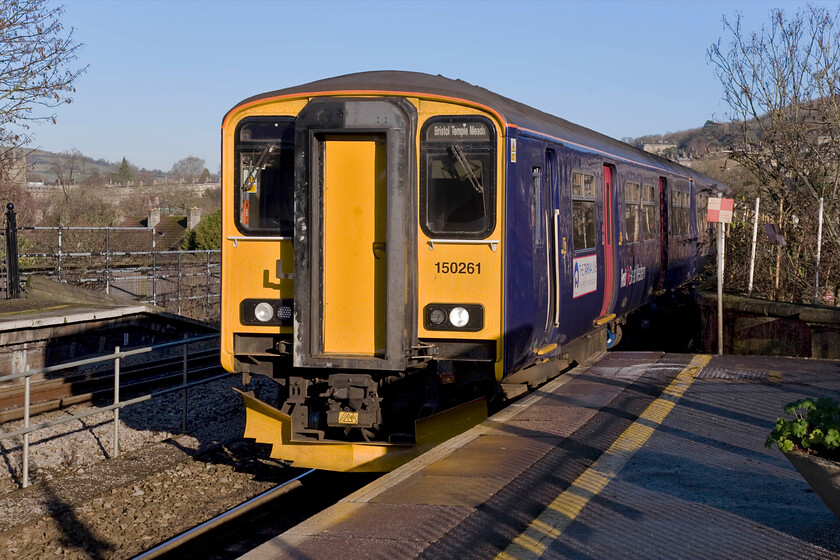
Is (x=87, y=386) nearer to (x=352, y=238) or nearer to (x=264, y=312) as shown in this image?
(x=264, y=312)

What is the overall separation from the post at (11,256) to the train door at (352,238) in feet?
36.7

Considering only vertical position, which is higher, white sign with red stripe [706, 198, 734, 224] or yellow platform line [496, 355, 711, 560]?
white sign with red stripe [706, 198, 734, 224]

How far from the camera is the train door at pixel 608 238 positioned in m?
11.7

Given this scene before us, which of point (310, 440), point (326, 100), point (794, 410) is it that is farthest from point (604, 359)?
point (794, 410)

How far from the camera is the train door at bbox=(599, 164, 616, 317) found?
460 inches

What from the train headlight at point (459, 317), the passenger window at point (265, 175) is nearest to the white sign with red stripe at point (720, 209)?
the train headlight at point (459, 317)

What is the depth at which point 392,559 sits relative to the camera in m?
4.68

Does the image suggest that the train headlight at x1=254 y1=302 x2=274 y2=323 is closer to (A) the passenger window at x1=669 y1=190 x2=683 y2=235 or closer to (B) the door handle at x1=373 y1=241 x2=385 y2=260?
(B) the door handle at x1=373 y1=241 x2=385 y2=260

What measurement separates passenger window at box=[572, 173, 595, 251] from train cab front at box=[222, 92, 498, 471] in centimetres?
288

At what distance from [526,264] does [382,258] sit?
1391 mm

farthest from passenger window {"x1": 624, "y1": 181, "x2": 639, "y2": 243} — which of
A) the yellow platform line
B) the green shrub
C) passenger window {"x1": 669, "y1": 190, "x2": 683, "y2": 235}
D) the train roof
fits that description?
the green shrub

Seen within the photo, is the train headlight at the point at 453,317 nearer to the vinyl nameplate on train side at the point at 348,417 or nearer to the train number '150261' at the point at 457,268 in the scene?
the train number '150261' at the point at 457,268

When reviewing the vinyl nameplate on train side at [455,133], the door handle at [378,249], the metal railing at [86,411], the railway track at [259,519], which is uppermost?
the vinyl nameplate on train side at [455,133]

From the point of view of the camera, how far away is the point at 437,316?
297 inches
